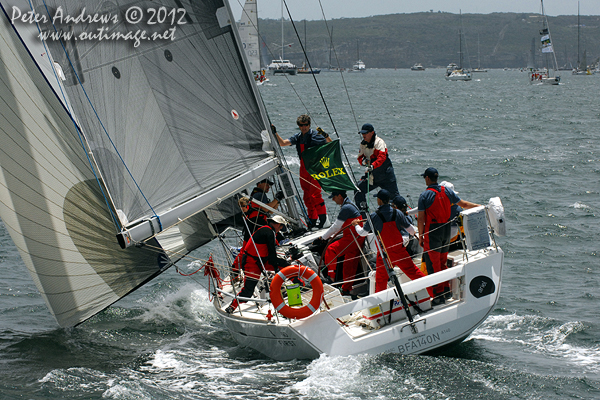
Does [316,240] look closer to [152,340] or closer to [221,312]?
[221,312]

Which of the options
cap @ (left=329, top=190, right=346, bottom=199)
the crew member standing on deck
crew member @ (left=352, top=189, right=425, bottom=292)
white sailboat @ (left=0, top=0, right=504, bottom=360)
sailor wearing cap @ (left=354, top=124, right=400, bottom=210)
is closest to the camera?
white sailboat @ (left=0, top=0, right=504, bottom=360)

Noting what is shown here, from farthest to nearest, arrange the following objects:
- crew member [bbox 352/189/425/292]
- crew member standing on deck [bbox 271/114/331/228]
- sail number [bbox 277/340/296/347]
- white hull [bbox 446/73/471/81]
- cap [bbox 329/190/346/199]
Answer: white hull [bbox 446/73/471/81], crew member standing on deck [bbox 271/114/331/228], cap [bbox 329/190/346/199], crew member [bbox 352/189/425/292], sail number [bbox 277/340/296/347]

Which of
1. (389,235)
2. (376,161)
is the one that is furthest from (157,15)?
(389,235)

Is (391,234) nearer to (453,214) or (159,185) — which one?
(453,214)

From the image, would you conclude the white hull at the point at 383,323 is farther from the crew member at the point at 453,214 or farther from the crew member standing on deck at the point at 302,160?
the crew member standing on deck at the point at 302,160

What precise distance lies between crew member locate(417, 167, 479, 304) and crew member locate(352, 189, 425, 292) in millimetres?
226

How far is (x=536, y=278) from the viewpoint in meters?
11.0

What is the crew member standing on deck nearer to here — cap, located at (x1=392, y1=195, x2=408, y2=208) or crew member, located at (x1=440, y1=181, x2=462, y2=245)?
cap, located at (x1=392, y1=195, x2=408, y2=208)

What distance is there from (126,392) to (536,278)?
7.11 meters

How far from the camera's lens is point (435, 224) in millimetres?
7602

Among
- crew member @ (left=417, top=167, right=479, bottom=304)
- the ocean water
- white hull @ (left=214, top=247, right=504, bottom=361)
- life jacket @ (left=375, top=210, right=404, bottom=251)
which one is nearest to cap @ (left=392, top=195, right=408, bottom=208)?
crew member @ (left=417, top=167, right=479, bottom=304)

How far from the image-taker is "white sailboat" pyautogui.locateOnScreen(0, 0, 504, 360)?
7.08 meters

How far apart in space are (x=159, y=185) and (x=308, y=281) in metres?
2.16

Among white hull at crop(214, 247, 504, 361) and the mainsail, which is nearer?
white hull at crop(214, 247, 504, 361)
